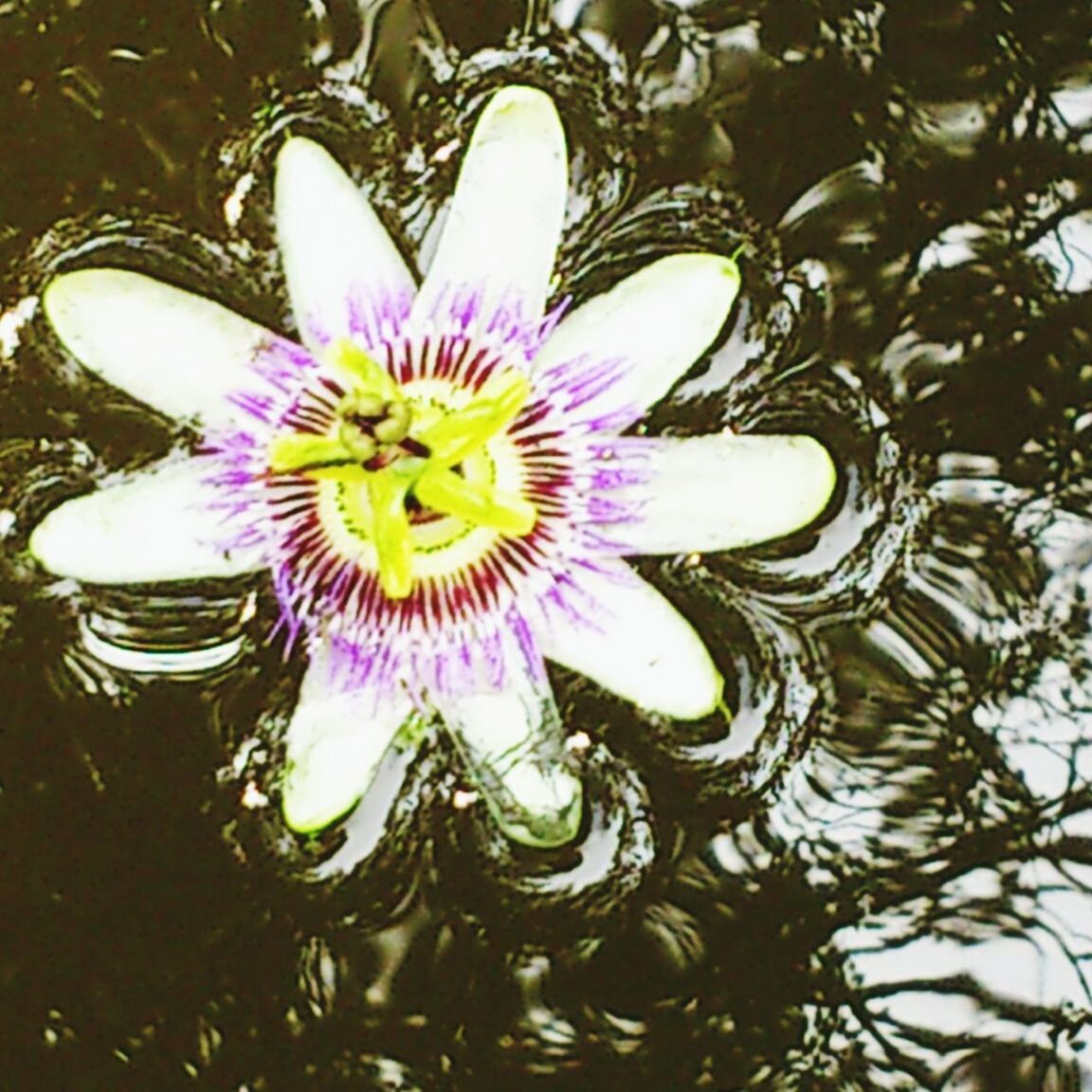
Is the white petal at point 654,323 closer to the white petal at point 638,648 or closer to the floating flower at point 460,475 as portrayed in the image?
the floating flower at point 460,475

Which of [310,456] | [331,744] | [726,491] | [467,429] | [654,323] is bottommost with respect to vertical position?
[331,744]

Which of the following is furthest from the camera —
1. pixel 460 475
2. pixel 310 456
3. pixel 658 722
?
pixel 658 722

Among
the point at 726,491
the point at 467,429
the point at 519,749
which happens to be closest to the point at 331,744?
the point at 519,749

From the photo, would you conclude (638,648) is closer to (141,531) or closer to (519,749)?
(519,749)

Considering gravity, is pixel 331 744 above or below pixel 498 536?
below

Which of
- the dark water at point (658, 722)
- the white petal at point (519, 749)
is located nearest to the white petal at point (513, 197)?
the dark water at point (658, 722)

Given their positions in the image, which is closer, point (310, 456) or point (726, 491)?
point (310, 456)

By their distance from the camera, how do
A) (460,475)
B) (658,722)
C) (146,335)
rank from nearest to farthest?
(146,335), (460,475), (658,722)
